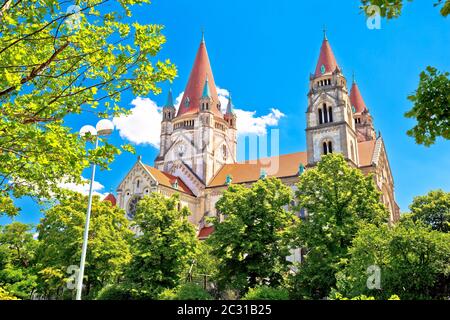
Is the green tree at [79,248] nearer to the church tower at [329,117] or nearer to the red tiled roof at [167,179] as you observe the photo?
the red tiled roof at [167,179]

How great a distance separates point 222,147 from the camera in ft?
200

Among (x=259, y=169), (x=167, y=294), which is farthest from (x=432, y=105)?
(x=259, y=169)

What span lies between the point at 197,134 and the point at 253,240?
1394 inches

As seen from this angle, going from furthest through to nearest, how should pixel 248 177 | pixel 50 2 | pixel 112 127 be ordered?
pixel 248 177 < pixel 112 127 < pixel 50 2

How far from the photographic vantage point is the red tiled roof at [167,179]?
52.1 m

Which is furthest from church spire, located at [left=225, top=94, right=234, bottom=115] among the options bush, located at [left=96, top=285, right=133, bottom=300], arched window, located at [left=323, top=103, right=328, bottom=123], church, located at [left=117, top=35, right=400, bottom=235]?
bush, located at [left=96, top=285, right=133, bottom=300]

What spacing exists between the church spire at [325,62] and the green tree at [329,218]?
25.6 m

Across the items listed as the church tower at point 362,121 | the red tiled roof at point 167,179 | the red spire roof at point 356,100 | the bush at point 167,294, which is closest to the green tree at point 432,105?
the bush at point 167,294

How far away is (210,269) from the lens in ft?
107

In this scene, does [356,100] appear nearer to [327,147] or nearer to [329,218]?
[327,147]

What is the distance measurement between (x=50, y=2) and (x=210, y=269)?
28089mm
